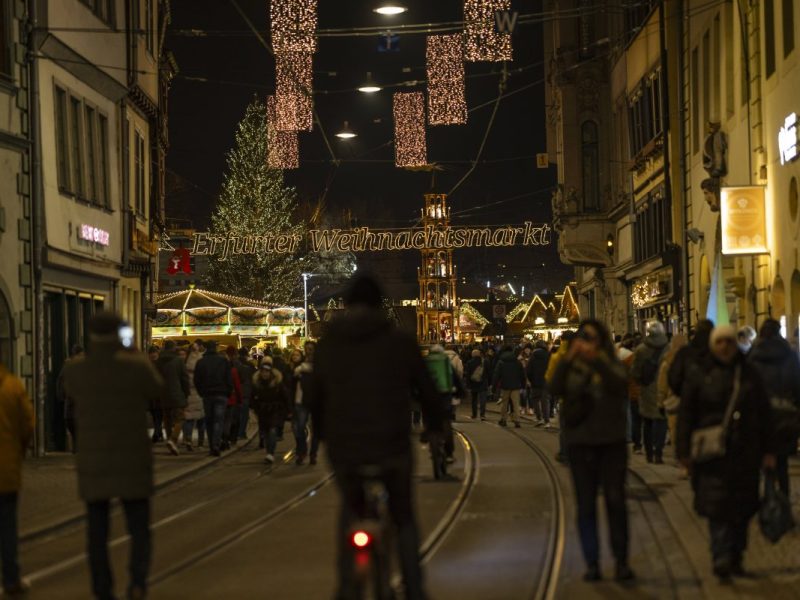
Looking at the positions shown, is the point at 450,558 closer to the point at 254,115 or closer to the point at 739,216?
the point at 739,216

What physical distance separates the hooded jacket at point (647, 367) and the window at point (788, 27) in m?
7.71

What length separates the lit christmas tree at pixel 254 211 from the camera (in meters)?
92.8

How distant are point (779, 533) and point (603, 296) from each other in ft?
157

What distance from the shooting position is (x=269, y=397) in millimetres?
25734

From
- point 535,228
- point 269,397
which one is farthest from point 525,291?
point 269,397

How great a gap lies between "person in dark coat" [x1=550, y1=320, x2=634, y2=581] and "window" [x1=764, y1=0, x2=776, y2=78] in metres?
18.8

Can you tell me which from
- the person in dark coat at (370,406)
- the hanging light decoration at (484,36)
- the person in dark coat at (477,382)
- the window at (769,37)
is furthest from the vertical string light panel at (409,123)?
the person in dark coat at (370,406)

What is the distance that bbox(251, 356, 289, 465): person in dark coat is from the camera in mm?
25500

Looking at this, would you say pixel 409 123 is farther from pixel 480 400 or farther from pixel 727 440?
pixel 727 440

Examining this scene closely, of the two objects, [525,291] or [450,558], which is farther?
[525,291]

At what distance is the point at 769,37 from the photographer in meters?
29.6

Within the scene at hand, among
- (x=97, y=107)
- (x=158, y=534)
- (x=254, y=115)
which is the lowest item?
(x=158, y=534)

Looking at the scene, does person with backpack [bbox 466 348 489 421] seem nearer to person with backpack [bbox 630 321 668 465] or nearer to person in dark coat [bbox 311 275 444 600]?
person with backpack [bbox 630 321 668 465]

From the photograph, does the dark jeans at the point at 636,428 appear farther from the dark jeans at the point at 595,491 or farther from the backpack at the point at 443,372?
the dark jeans at the point at 595,491
